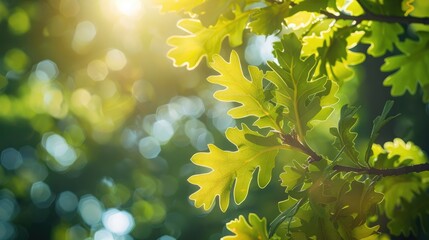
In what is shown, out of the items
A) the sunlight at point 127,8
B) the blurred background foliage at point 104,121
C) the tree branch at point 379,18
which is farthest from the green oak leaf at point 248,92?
the sunlight at point 127,8

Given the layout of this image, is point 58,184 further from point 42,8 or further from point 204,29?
point 204,29

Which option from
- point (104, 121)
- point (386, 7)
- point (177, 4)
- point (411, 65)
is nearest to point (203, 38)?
point (177, 4)

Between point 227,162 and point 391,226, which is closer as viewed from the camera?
point 227,162

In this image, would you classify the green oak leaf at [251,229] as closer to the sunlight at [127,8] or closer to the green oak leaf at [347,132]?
the green oak leaf at [347,132]

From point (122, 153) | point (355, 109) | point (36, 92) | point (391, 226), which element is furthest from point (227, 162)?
point (36, 92)

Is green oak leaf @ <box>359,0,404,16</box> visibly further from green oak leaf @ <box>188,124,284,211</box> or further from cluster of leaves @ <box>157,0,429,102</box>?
green oak leaf @ <box>188,124,284,211</box>

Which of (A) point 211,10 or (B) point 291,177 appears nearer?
(B) point 291,177

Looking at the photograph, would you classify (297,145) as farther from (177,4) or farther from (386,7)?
(386,7)
